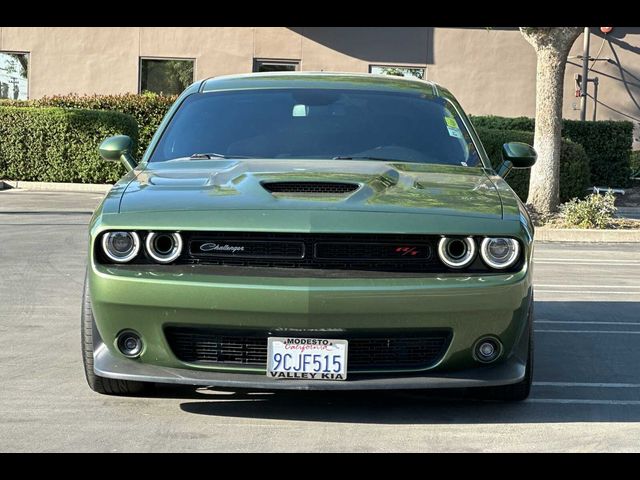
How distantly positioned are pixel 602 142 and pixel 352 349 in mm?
17458

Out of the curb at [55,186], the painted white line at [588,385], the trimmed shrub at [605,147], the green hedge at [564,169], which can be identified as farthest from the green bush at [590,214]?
the painted white line at [588,385]

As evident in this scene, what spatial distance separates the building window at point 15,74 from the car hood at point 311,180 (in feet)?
67.2

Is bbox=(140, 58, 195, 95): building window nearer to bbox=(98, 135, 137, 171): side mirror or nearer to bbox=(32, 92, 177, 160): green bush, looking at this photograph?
bbox=(32, 92, 177, 160): green bush

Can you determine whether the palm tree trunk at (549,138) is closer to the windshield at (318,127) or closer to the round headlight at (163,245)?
the windshield at (318,127)

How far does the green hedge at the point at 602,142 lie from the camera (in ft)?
71.5

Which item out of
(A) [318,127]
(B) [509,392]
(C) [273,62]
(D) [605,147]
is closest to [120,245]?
(A) [318,127]

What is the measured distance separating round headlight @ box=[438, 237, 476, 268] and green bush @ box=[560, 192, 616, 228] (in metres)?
10.8

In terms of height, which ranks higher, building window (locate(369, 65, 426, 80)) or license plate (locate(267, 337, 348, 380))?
building window (locate(369, 65, 426, 80))

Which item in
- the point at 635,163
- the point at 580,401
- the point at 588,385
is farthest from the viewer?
the point at 635,163

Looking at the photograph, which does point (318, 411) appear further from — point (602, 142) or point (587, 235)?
point (602, 142)

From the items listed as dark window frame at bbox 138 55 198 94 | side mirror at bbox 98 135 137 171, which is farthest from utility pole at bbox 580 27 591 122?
side mirror at bbox 98 135 137 171

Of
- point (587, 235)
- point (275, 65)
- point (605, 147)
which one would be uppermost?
point (275, 65)

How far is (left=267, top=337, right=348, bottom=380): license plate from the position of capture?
5262 millimetres

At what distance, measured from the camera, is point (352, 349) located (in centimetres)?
533
